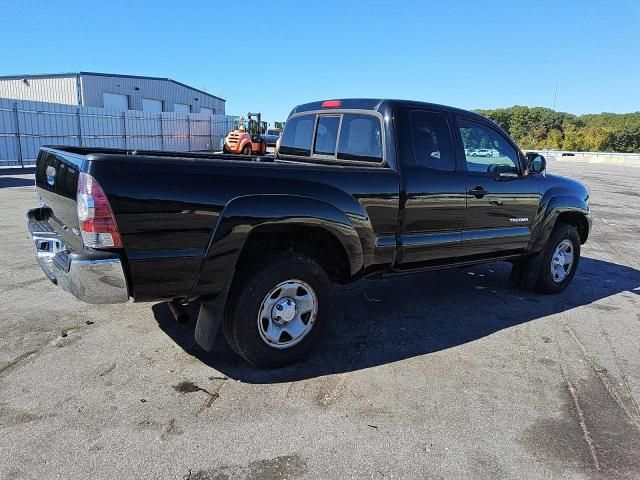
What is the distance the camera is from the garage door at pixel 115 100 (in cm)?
3717

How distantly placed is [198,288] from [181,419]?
2.66 ft

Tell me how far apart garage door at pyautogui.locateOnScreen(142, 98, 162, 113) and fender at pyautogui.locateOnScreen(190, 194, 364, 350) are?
40.9 m

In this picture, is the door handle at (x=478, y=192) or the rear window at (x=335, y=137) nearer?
the rear window at (x=335, y=137)

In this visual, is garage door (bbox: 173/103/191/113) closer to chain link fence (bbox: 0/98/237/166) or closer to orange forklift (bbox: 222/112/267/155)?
chain link fence (bbox: 0/98/237/166)

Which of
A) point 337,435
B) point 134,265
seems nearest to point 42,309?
point 134,265

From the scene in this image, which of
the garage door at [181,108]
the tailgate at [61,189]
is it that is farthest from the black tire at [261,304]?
the garage door at [181,108]

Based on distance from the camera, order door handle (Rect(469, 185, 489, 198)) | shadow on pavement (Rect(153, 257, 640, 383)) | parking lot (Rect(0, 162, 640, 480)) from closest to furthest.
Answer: parking lot (Rect(0, 162, 640, 480)) < shadow on pavement (Rect(153, 257, 640, 383)) < door handle (Rect(469, 185, 489, 198))

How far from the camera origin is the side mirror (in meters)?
5.59

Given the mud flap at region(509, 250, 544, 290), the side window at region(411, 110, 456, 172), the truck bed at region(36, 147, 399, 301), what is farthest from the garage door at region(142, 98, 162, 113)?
the truck bed at region(36, 147, 399, 301)

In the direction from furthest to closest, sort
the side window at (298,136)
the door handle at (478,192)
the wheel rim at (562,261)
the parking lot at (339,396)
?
the wheel rim at (562,261)
the side window at (298,136)
the door handle at (478,192)
the parking lot at (339,396)

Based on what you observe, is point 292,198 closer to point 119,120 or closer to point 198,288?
point 198,288

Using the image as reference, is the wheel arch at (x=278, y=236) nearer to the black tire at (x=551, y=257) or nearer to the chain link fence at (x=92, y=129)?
the black tire at (x=551, y=257)

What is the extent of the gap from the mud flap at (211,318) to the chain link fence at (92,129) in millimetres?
19099

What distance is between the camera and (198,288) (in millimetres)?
3348
